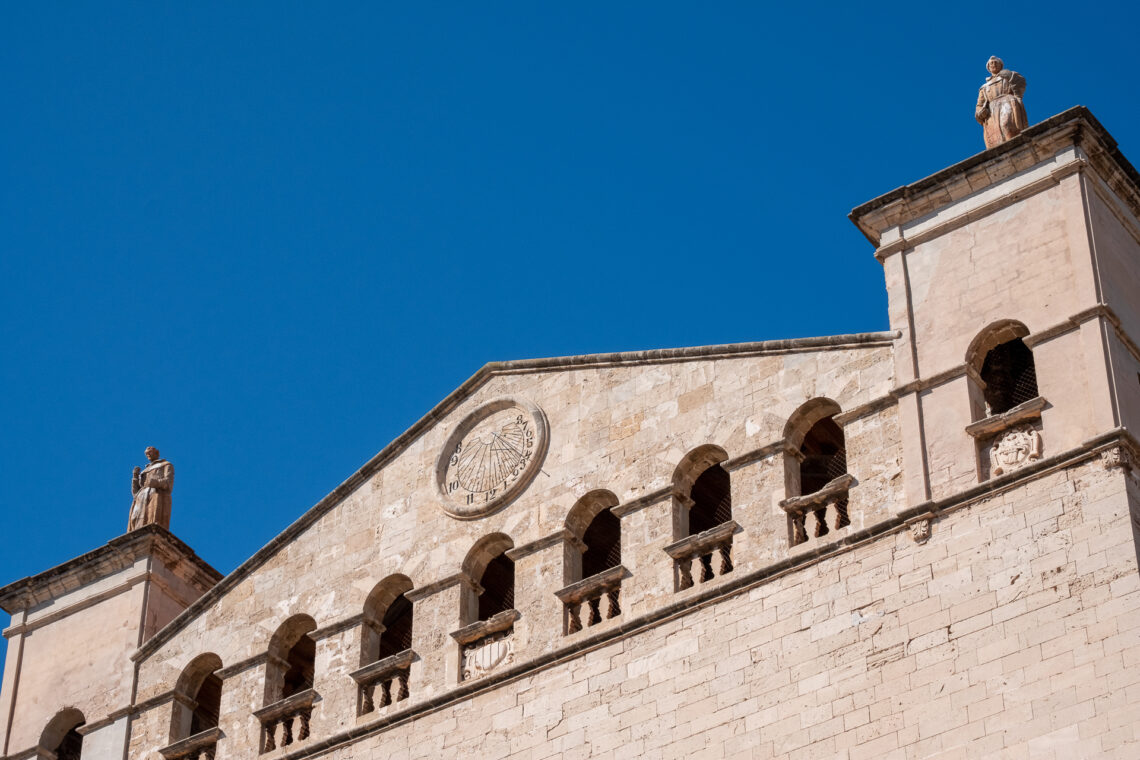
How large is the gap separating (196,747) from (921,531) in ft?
28.8

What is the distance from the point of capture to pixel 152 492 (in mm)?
30359

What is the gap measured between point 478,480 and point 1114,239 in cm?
720

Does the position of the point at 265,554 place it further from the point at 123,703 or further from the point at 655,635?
the point at 655,635

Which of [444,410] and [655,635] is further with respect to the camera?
[444,410]

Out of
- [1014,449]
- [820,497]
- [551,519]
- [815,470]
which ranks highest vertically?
[815,470]

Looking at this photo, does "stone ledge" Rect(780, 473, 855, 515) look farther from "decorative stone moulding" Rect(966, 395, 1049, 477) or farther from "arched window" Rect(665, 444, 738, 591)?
"decorative stone moulding" Rect(966, 395, 1049, 477)

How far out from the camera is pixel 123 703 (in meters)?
28.3

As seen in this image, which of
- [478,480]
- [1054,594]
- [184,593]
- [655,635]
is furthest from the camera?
[184,593]

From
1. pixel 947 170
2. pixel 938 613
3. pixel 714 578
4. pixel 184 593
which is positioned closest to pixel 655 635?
pixel 714 578

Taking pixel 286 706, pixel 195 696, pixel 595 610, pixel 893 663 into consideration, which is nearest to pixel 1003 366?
pixel 893 663

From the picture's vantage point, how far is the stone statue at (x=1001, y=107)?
25.8 meters

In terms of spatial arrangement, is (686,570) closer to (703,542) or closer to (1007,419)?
(703,542)

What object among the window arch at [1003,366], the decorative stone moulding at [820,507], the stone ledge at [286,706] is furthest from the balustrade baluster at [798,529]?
the stone ledge at [286,706]

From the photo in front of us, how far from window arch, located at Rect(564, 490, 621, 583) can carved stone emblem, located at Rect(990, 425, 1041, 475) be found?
4.28 meters
